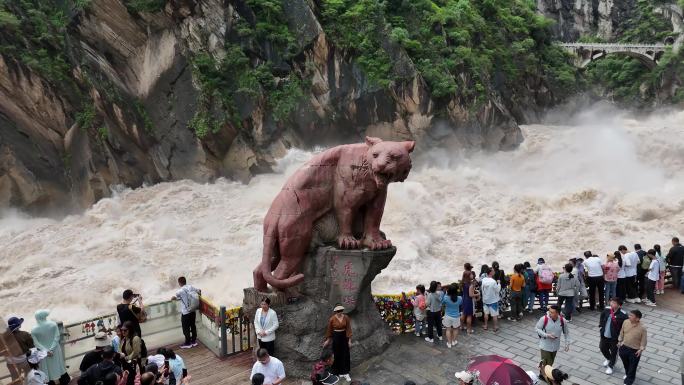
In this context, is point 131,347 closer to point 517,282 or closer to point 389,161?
point 389,161

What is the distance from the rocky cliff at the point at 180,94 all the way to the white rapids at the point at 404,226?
117cm

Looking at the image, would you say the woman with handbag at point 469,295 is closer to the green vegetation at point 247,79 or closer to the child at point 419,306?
the child at point 419,306

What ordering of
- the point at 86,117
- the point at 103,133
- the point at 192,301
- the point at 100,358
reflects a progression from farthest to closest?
the point at 103,133
the point at 86,117
the point at 192,301
the point at 100,358

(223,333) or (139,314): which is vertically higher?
(139,314)

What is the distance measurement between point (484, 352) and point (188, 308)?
4931 mm

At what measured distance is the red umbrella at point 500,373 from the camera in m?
4.79

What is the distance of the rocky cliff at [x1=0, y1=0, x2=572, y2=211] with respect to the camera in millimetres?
17703

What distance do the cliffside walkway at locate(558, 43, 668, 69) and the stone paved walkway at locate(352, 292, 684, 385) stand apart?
3695cm

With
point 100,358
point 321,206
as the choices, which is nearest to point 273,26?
point 321,206

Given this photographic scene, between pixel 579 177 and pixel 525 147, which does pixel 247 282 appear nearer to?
pixel 579 177

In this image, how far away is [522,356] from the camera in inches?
301

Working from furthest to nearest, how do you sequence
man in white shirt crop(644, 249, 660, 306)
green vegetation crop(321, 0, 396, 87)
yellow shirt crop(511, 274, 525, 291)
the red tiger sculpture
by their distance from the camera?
green vegetation crop(321, 0, 396, 87), man in white shirt crop(644, 249, 660, 306), yellow shirt crop(511, 274, 525, 291), the red tiger sculpture

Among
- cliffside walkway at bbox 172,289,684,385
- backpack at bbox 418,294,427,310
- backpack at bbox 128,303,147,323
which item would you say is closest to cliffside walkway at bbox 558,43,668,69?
cliffside walkway at bbox 172,289,684,385

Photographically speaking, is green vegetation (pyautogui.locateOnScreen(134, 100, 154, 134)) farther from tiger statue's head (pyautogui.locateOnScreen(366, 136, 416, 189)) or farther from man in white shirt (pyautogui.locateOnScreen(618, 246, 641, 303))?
man in white shirt (pyautogui.locateOnScreen(618, 246, 641, 303))
